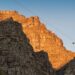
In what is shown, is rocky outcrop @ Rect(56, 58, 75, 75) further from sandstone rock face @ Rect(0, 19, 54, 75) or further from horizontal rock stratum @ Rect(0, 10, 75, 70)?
sandstone rock face @ Rect(0, 19, 54, 75)

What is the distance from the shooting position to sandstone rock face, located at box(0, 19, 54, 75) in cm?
10094

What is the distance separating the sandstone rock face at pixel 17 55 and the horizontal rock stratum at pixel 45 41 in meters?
5.69

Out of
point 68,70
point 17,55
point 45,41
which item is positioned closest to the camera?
point 17,55

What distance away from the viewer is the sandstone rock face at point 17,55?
100938 mm

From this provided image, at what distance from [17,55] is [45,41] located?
3390cm

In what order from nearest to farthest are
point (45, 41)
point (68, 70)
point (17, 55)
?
point (17, 55), point (68, 70), point (45, 41)

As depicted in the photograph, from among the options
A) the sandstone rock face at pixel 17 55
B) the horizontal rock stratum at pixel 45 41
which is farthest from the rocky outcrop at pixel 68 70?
the sandstone rock face at pixel 17 55

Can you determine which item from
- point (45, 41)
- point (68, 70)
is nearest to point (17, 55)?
point (68, 70)

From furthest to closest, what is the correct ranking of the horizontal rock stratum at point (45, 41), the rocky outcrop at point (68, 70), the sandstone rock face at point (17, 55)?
1. the rocky outcrop at point (68, 70)
2. the horizontal rock stratum at point (45, 41)
3. the sandstone rock face at point (17, 55)

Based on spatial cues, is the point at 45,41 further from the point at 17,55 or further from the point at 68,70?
the point at 17,55

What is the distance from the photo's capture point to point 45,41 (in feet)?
456

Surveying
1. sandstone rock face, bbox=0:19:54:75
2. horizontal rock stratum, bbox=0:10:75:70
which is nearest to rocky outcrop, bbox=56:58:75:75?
horizontal rock stratum, bbox=0:10:75:70

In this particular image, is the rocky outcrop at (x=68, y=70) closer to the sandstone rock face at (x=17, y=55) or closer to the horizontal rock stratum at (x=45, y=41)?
the horizontal rock stratum at (x=45, y=41)

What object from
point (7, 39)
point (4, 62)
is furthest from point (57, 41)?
point (4, 62)
